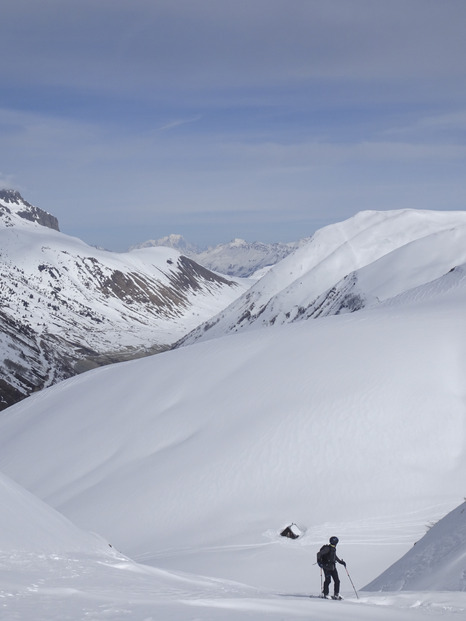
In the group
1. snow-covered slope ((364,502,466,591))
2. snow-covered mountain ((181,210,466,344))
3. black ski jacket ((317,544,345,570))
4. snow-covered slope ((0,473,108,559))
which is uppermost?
snow-covered mountain ((181,210,466,344))

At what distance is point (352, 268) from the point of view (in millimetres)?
146500

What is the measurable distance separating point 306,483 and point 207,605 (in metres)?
17.0

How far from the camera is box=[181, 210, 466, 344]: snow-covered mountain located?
357ft

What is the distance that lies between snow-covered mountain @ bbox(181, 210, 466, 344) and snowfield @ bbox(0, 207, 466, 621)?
5964 centimetres

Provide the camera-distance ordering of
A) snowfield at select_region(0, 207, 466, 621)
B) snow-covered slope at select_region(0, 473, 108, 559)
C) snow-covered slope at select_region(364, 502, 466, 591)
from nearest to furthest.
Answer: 1. snowfield at select_region(0, 207, 466, 621)
2. snow-covered slope at select_region(364, 502, 466, 591)
3. snow-covered slope at select_region(0, 473, 108, 559)

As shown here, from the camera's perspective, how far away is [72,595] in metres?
10.1

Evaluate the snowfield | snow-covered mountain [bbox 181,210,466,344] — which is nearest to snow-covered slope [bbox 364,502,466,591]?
the snowfield

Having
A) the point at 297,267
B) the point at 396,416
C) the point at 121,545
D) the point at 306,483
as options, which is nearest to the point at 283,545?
the point at 306,483

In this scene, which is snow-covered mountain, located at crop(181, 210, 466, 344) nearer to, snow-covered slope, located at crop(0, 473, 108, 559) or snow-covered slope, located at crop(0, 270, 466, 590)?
snow-covered slope, located at crop(0, 270, 466, 590)

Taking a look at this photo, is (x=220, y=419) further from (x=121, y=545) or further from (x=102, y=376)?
(x=102, y=376)

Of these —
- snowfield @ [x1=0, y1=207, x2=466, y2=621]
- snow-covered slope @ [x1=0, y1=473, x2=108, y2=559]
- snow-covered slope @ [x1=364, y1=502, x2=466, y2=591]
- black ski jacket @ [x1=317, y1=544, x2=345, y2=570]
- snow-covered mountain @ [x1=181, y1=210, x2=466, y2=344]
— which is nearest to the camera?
snowfield @ [x1=0, y1=207, x2=466, y2=621]

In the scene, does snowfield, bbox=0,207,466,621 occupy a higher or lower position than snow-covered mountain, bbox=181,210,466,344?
lower

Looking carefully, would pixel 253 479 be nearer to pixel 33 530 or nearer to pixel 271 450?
pixel 271 450

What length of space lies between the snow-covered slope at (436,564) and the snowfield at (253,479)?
0.06 meters
